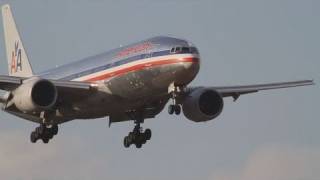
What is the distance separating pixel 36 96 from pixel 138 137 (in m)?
8.98

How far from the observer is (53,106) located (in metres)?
63.1

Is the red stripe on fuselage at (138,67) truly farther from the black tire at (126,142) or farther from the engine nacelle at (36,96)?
the black tire at (126,142)

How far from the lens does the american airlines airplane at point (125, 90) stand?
59.7 m

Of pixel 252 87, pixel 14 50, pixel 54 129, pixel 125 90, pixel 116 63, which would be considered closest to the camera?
pixel 125 90

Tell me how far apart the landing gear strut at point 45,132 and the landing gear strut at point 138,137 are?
480 centimetres

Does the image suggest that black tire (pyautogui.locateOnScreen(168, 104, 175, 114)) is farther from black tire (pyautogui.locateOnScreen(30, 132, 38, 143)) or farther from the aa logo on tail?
the aa logo on tail

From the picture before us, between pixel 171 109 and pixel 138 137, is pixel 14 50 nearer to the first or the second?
pixel 138 137

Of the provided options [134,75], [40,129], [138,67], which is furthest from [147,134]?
[138,67]

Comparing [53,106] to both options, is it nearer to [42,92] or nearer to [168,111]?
[42,92]

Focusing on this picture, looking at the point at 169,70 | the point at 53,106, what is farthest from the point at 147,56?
the point at 53,106

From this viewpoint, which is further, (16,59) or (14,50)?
(14,50)

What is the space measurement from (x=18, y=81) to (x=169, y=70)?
10073 millimetres

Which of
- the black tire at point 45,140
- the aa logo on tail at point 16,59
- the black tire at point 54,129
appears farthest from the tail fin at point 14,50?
the black tire at point 45,140

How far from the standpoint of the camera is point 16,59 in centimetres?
7969
